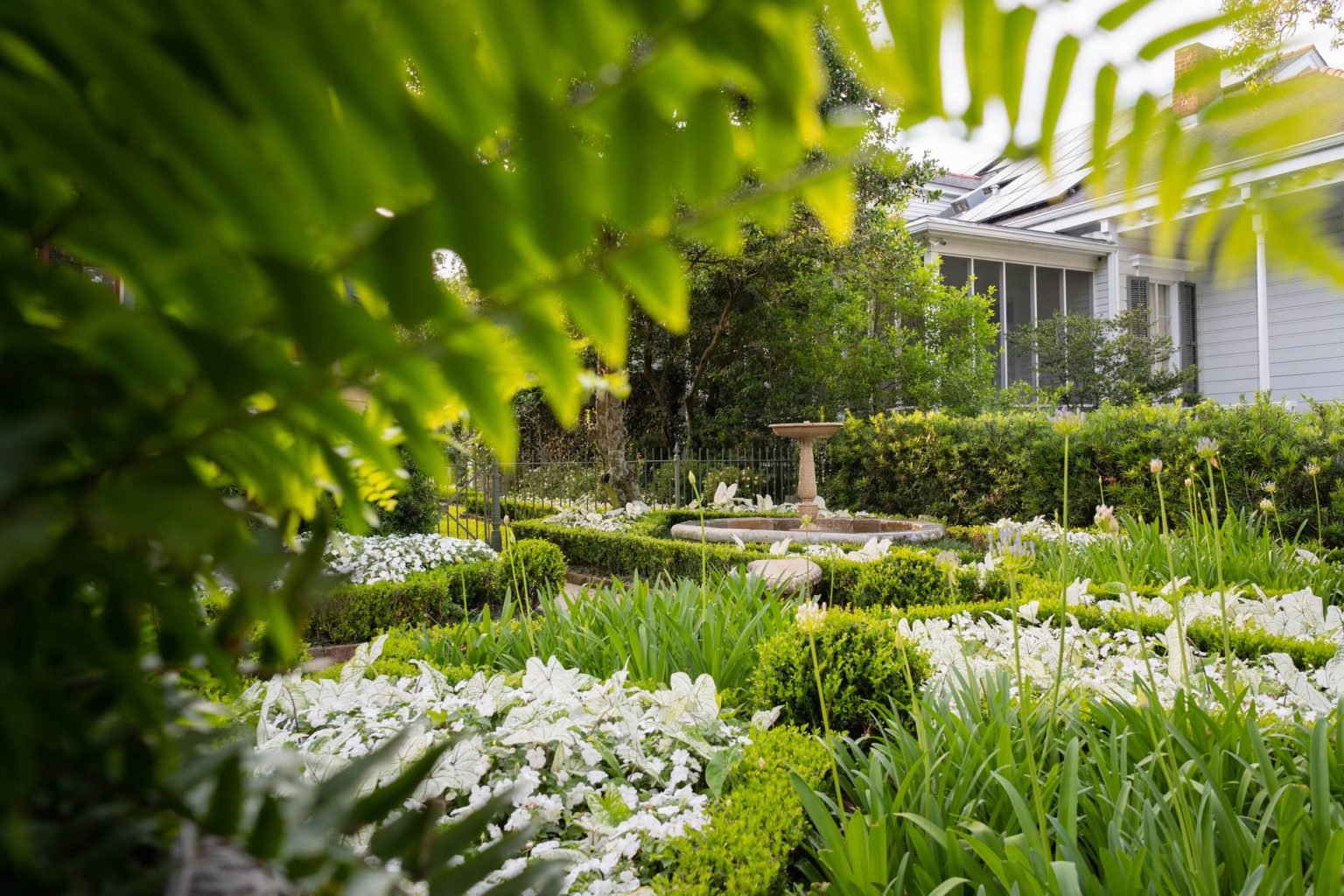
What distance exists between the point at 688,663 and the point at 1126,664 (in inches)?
72.5

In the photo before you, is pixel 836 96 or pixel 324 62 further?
pixel 836 96

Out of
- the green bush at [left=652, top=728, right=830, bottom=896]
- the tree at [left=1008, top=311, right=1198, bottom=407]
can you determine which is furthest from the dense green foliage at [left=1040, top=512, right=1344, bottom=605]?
the tree at [left=1008, top=311, right=1198, bottom=407]

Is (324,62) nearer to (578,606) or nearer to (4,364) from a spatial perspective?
(4,364)

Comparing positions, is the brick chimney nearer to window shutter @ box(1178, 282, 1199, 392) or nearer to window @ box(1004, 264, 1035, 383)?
window @ box(1004, 264, 1035, 383)

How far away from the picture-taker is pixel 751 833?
2104 mm

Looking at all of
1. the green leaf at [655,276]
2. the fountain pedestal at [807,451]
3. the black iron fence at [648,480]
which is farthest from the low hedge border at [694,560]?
the green leaf at [655,276]

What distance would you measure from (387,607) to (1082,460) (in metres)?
7.26

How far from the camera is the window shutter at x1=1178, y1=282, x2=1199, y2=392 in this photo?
19.7m

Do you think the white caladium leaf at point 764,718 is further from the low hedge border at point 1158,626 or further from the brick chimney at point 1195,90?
the brick chimney at point 1195,90

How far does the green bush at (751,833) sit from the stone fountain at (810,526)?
5970 millimetres

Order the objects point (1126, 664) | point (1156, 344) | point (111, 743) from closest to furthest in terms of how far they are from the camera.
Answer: point (111, 743), point (1126, 664), point (1156, 344)

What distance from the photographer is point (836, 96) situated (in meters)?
12.5

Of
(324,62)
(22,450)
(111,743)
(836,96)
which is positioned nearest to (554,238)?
(324,62)

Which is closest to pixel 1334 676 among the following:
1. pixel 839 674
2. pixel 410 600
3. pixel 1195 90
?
pixel 839 674
